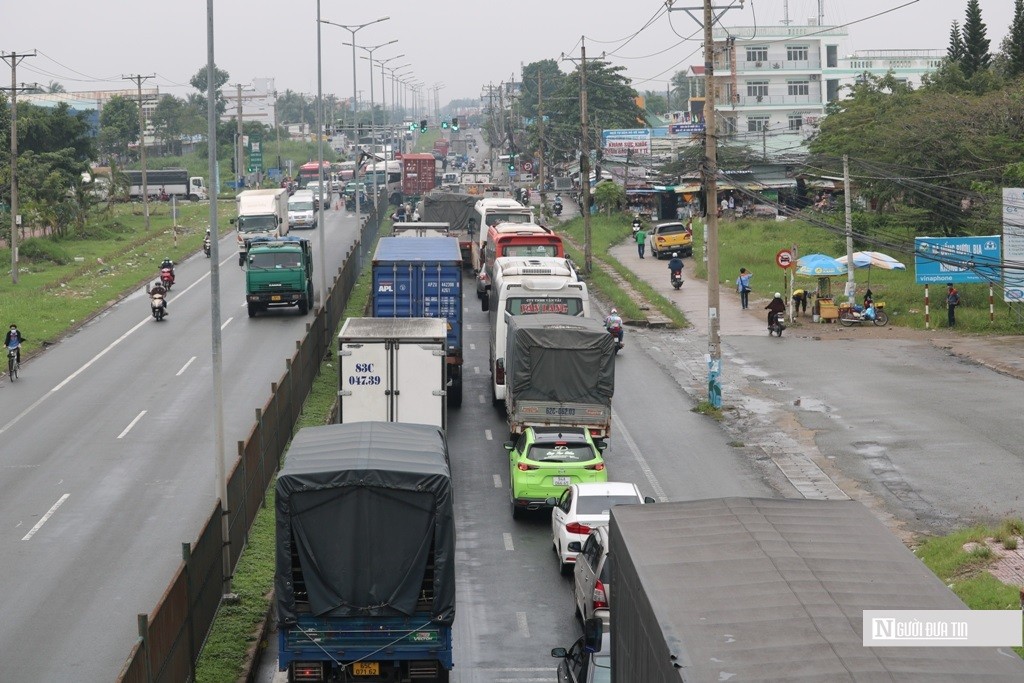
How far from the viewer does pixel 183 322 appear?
150ft

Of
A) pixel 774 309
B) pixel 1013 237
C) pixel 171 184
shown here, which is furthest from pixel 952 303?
pixel 171 184

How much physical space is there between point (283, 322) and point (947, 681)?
38515 mm

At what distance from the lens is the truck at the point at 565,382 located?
2711 centimetres

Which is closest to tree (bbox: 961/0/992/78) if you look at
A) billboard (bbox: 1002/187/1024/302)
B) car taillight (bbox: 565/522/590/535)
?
billboard (bbox: 1002/187/1024/302)

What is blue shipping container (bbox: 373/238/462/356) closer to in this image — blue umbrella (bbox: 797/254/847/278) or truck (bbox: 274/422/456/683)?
blue umbrella (bbox: 797/254/847/278)

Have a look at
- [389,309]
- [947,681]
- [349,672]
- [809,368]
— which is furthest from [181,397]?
[947,681]

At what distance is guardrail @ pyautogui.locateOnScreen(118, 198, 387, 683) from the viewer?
13.2 metres

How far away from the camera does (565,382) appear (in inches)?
1067

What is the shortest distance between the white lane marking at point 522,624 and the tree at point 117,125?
5296 inches

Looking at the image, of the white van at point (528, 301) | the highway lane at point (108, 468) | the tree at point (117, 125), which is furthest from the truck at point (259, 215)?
the tree at point (117, 125)

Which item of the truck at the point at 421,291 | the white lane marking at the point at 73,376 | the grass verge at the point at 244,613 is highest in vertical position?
the truck at the point at 421,291

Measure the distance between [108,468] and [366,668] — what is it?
1356 cm

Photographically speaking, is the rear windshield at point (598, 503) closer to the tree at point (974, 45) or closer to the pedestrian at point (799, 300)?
the pedestrian at point (799, 300)

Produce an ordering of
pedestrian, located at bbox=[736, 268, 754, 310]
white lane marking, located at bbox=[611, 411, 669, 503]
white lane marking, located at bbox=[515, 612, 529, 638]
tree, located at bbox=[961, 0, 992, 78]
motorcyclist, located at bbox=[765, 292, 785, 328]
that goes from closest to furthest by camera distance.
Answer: white lane marking, located at bbox=[515, 612, 529, 638]
white lane marking, located at bbox=[611, 411, 669, 503]
motorcyclist, located at bbox=[765, 292, 785, 328]
pedestrian, located at bbox=[736, 268, 754, 310]
tree, located at bbox=[961, 0, 992, 78]
